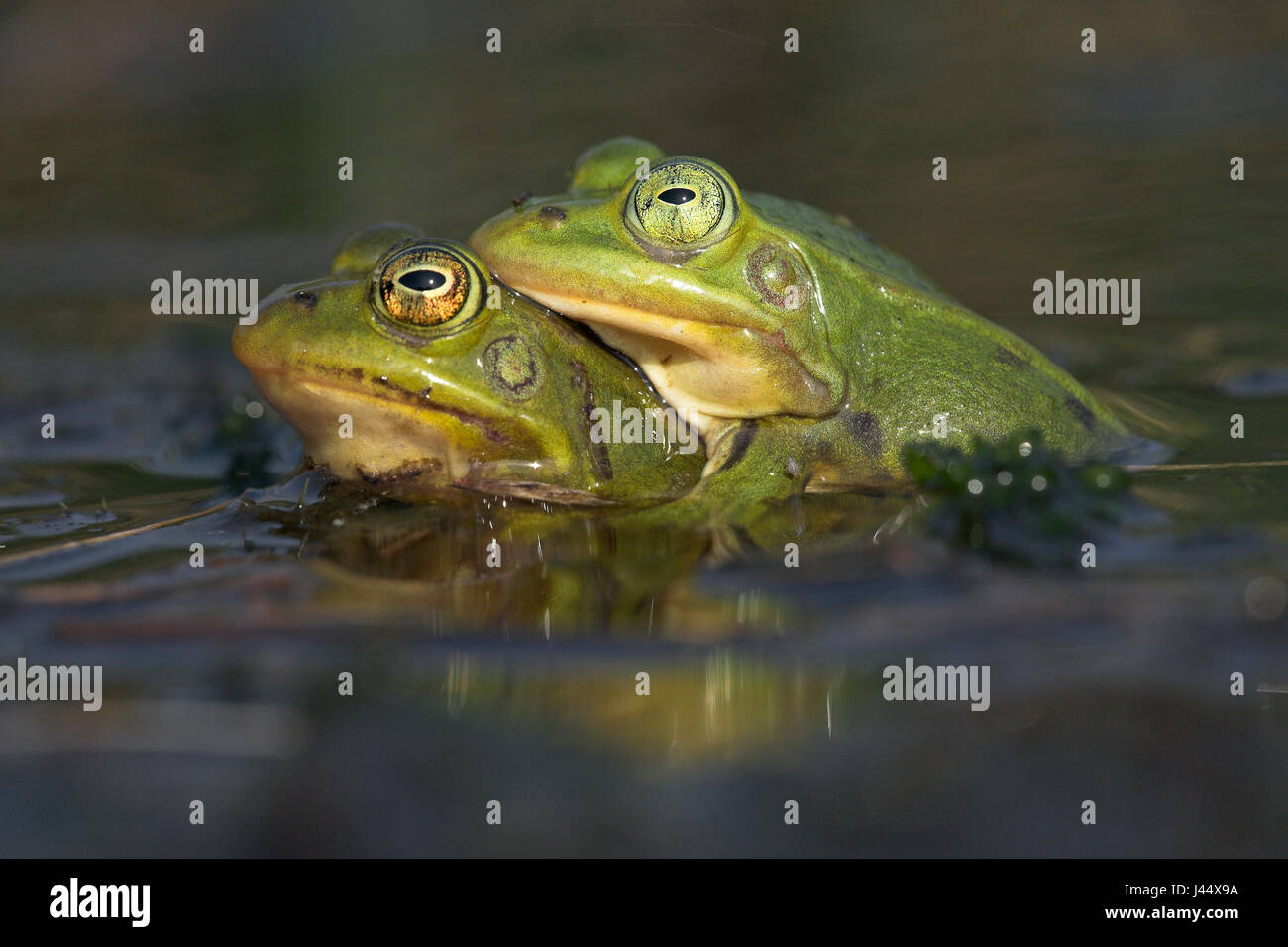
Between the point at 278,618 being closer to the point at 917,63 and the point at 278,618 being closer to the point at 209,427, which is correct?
the point at 209,427

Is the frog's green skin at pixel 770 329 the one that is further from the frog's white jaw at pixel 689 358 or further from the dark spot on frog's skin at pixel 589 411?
the dark spot on frog's skin at pixel 589 411

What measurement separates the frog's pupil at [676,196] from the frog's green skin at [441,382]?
0.79 m

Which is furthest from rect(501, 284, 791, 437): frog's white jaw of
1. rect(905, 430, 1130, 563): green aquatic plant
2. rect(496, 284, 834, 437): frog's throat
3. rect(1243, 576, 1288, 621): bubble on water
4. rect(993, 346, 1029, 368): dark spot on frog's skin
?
rect(1243, 576, 1288, 621): bubble on water

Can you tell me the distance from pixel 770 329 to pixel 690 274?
0.43 metres

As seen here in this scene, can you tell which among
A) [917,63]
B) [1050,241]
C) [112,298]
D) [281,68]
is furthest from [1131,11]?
[112,298]

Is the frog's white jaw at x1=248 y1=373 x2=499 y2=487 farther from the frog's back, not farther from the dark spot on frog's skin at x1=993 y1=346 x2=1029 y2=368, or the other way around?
the dark spot on frog's skin at x1=993 y1=346 x2=1029 y2=368

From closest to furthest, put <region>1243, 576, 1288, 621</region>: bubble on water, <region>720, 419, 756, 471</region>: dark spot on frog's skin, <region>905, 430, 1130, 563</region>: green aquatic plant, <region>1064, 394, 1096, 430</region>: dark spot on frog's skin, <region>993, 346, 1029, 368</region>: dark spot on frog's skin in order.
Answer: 1. <region>1243, 576, 1288, 621</region>: bubble on water
2. <region>905, 430, 1130, 563</region>: green aquatic plant
3. <region>720, 419, 756, 471</region>: dark spot on frog's skin
4. <region>993, 346, 1029, 368</region>: dark spot on frog's skin
5. <region>1064, 394, 1096, 430</region>: dark spot on frog's skin

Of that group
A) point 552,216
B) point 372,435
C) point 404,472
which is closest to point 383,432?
point 372,435

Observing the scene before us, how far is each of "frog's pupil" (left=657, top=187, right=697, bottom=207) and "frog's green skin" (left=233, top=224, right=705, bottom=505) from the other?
0.79m

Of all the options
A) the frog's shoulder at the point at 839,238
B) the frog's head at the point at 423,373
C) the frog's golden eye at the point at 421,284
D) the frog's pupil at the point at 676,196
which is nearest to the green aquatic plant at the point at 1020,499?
the frog's shoulder at the point at 839,238

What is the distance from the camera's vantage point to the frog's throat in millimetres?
5320

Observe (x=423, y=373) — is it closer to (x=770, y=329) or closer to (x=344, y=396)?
(x=344, y=396)

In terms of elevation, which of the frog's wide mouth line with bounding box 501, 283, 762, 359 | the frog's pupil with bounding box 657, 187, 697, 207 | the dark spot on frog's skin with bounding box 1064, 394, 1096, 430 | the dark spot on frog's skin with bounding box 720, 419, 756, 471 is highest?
the frog's pupil with bounding box 657, 187, 697, 207

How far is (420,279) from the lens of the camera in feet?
17.1
